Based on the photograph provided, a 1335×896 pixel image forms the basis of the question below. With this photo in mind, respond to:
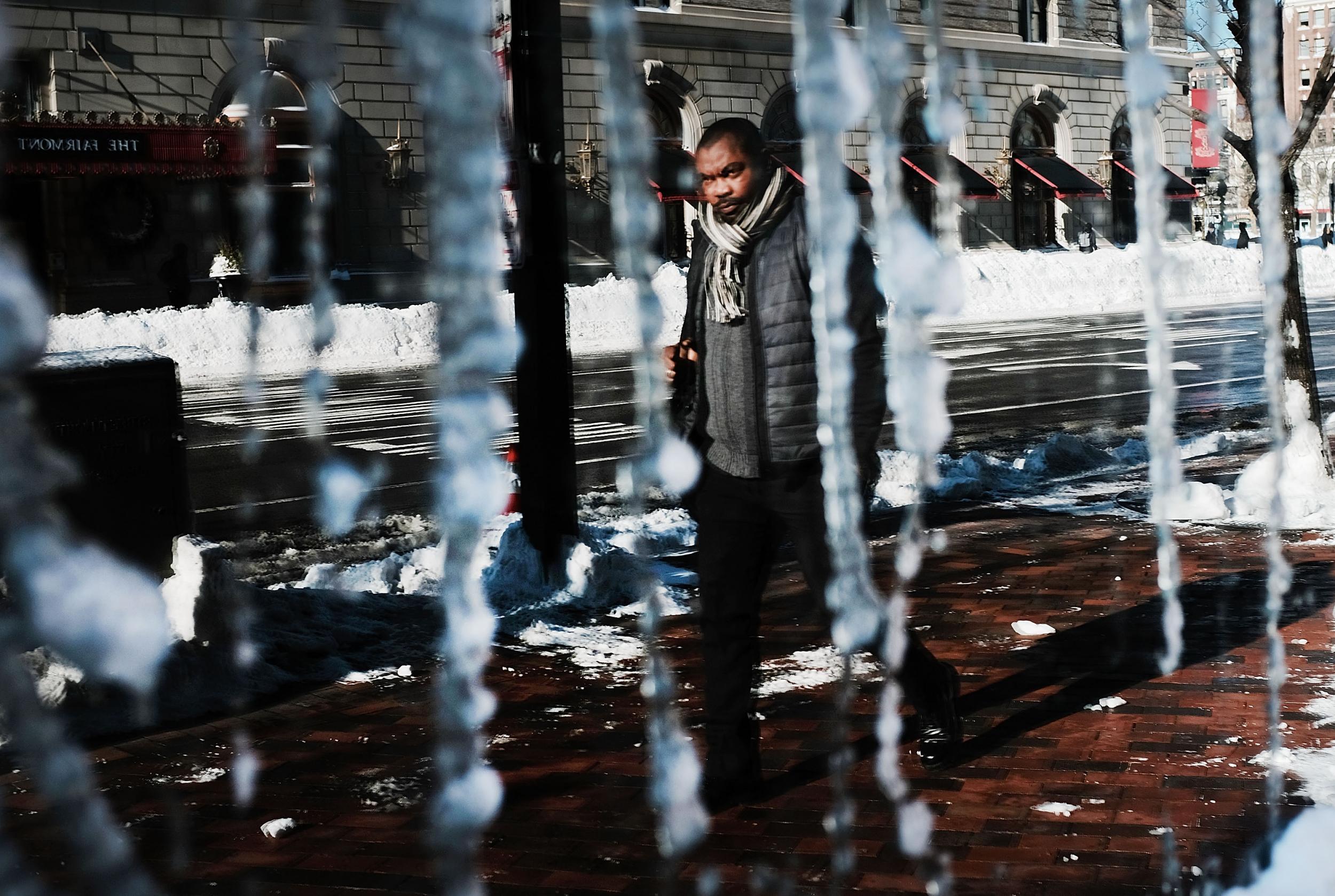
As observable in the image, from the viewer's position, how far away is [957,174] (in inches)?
1292

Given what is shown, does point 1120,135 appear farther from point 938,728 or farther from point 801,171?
point 938,728

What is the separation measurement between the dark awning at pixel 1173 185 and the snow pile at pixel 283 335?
17488mm

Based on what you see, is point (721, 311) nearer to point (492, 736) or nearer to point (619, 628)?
point (492, 736)

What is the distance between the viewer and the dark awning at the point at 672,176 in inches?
1093

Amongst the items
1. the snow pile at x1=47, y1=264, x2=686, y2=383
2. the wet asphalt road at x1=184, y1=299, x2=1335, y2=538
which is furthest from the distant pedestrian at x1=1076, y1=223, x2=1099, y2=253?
the snow pile at x1=47, y1=264, x2=686, y2=383

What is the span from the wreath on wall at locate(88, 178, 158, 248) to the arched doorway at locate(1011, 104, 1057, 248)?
19.9m

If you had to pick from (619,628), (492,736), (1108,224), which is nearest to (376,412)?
(619,628)

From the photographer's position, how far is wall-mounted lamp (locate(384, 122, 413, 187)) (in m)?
24.9

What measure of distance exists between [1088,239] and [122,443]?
34.2m

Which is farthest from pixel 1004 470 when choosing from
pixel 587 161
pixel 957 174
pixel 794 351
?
pixel 957 174

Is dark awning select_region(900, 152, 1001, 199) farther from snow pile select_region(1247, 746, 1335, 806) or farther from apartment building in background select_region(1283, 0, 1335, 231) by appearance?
snow pile select_region(1247, 746, 1335, 806)

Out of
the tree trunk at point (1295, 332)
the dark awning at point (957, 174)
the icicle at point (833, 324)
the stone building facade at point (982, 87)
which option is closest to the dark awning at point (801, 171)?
the stone building facade at point (982, 87)

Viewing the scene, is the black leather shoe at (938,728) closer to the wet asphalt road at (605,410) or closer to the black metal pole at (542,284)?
the black metal pole at (542,284)

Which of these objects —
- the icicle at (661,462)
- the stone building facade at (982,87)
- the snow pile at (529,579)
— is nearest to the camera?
the icicle at (661,462)
